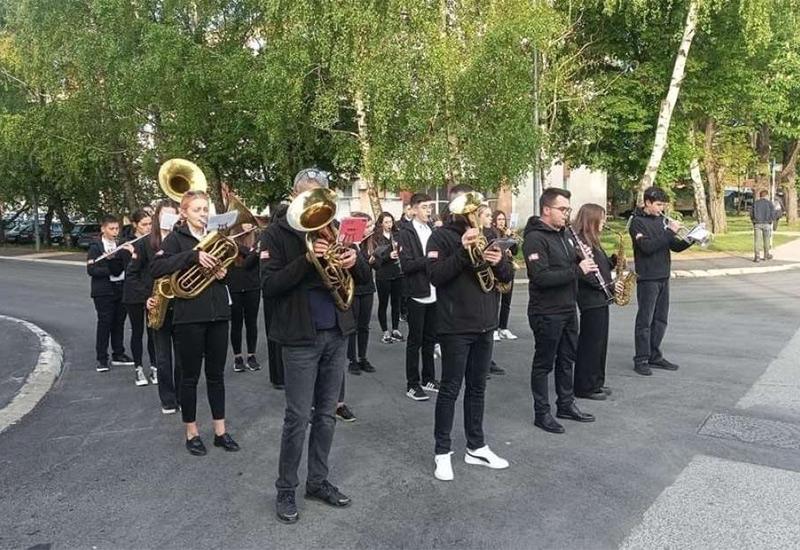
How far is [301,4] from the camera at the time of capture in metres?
16.7

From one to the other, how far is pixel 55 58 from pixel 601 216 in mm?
23007

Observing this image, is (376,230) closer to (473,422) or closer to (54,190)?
(473,422)

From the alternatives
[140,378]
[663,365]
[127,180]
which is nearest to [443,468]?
[663,365]

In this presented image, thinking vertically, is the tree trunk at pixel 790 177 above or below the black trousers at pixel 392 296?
above

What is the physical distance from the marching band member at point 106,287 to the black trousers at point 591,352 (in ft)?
16.4

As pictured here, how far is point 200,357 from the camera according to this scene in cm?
515

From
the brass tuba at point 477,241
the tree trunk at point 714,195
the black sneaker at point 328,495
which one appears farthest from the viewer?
the tree trunk at point 714,195

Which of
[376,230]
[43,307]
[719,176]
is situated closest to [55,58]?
[43,307]

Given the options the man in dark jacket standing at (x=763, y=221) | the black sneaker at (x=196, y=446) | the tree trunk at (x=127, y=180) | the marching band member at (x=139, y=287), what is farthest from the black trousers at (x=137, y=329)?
the tree trunk at (x=127, y=180)

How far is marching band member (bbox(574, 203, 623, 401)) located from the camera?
6445 millimetres

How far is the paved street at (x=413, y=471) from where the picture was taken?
3869 millimetres

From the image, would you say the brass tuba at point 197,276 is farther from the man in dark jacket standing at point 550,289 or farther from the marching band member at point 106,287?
the marching band member at point 106,287

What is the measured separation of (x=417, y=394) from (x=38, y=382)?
4009 millimetres

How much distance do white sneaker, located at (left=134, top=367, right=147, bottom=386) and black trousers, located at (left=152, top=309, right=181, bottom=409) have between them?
105 centimetres
